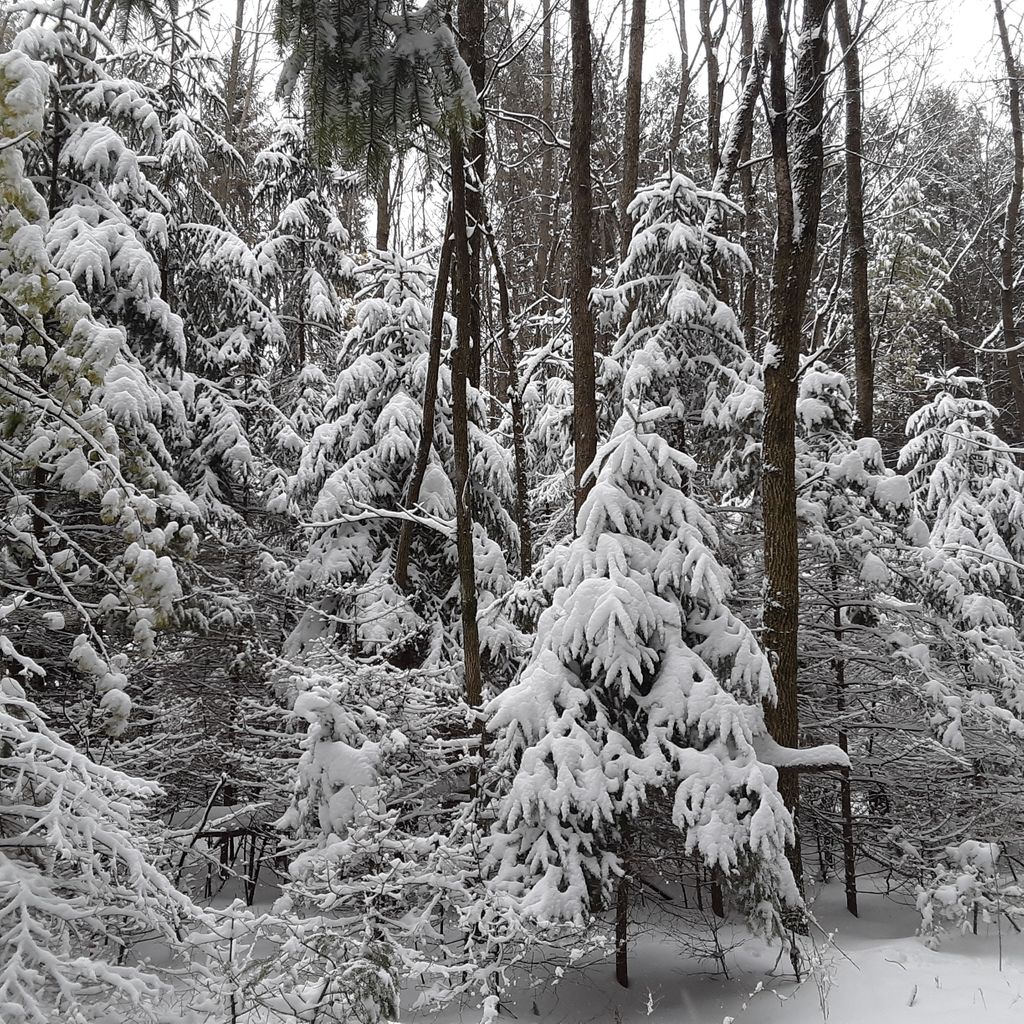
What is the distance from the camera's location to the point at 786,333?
24.6 ft

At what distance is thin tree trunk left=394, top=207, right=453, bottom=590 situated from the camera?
7.87 m

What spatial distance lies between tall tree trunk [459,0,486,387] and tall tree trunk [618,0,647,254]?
1855 millimetres

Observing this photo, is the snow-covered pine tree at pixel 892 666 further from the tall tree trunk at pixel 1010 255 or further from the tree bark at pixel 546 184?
the tree bark at pixel 546 184

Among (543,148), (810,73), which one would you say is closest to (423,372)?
(810,73)

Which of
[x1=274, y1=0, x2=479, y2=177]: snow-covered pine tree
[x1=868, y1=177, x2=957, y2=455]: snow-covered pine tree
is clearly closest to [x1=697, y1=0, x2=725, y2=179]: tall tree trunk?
[x1=274, y1=0, x2=479, y2=177]: snow-covered pine tree

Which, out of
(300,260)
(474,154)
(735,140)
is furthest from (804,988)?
(300,260)

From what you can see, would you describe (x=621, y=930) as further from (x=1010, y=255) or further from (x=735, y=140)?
(x=1010, y=255)

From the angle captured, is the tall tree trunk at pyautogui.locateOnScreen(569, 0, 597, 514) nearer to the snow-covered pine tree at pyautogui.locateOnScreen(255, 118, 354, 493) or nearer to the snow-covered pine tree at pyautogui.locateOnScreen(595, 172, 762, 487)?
the snow-covered pine tree at pyautogui.locateOnScreen(595, 172, 762, 487)

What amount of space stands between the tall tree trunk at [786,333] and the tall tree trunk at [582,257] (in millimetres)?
1621

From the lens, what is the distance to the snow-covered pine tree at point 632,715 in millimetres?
5617

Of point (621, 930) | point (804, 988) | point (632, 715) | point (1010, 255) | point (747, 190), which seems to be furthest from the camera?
point (1010, 255)

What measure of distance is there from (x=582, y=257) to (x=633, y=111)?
3.25 meters

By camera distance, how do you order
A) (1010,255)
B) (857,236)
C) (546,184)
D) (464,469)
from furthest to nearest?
(546,184) < (1010,255) < (857,236) < (464,469)

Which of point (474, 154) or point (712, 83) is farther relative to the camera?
point (712, 83)
